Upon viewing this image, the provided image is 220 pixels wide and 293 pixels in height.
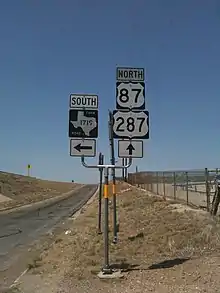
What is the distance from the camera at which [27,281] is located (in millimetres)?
9594

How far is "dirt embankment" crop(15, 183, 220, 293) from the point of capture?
8.10 meters

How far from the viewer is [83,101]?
31.0ft

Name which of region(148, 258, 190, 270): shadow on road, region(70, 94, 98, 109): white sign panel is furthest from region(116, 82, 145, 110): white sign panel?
region(148, 258, 190, 270): shadow on road

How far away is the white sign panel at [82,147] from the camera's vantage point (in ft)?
30.9

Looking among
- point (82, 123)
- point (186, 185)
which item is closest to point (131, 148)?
point (82, 123)

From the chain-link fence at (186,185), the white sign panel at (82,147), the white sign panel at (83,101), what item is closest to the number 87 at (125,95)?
the white sign panel at (83,101)

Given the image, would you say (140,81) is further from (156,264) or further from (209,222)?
(209,222)

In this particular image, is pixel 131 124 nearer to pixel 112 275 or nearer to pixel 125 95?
pixel 125 95

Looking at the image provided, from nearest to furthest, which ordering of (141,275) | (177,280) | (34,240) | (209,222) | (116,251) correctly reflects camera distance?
(177,280), (141,275), (116,251), (209,222), (34,240)

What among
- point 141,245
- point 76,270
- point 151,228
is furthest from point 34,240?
point 76,270

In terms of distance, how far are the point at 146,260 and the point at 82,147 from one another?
2.92 m

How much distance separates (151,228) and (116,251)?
3.45 metres

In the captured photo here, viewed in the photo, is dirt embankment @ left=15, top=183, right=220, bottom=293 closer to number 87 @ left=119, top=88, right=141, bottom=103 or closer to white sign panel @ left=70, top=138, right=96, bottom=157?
white sign panel @ left=70, top=138, right=96, bottom=157

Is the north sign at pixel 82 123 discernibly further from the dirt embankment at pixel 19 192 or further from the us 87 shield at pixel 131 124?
the dirt embankment at pixel 19 192
